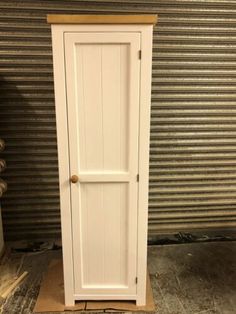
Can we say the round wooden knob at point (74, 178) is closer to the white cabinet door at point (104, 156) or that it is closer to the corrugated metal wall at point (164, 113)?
the white cabinet door at point (104, 156)

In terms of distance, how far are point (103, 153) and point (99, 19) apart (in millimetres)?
827

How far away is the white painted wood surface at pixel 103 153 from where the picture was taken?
1.68 metres

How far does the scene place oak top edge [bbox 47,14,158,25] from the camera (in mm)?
1596

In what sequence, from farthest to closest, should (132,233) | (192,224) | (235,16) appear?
(192,224), (235,16), (132,233)

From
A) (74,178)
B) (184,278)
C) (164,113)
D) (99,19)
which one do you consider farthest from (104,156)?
(184,278)

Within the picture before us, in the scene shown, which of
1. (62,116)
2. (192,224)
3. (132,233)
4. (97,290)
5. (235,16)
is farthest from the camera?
(192,224)

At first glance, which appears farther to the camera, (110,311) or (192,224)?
(192,224)

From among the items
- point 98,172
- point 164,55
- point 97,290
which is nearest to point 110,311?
point 97,290

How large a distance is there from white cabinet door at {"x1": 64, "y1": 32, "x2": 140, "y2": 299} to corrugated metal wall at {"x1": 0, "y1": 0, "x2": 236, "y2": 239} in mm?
885

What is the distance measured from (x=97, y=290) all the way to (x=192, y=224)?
139 cm

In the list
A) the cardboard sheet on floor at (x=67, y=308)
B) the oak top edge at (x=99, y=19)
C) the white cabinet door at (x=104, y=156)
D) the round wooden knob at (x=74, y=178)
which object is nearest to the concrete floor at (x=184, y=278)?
the cardboard sheet on floor at (x=67, y=308)

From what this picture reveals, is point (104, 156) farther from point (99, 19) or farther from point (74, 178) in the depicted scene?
point (99, 19)

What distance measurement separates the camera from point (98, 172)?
1.86 metres

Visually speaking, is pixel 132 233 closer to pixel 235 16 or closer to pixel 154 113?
pixel 154 113
